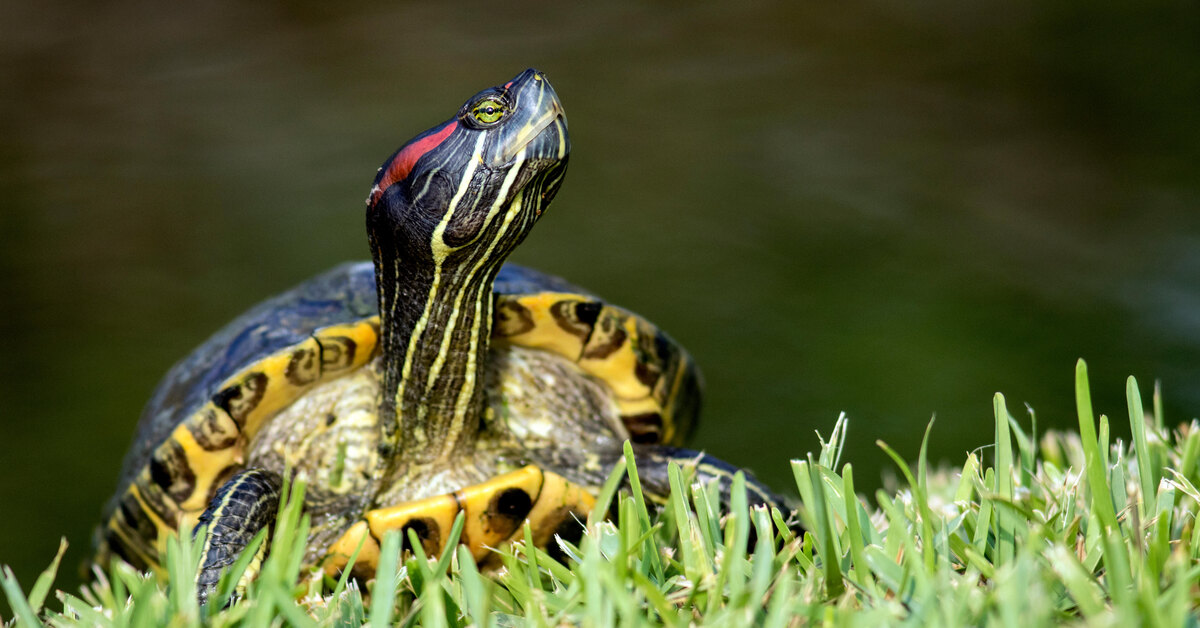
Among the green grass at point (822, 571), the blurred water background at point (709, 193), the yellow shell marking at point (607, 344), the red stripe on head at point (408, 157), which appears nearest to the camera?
the green grass at point (822, 571)

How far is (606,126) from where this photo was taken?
802 cm

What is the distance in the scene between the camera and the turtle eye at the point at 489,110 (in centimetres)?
160

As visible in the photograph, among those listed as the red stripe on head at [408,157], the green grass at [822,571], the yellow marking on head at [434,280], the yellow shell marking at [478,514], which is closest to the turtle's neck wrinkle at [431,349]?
the yellow marking on head at [434,280]

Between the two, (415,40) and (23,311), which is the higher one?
(415,40)

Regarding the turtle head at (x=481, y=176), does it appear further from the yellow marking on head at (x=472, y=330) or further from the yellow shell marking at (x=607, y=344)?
the yellow shell marking at (x=607, y=344)

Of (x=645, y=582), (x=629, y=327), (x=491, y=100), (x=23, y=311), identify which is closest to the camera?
(x=645, y=582)

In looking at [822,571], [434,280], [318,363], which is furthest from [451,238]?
[822,571]

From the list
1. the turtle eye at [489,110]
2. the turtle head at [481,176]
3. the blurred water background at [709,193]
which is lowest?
the blurred water background at [709,193]

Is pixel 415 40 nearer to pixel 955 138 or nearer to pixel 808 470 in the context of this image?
pixel 955 138

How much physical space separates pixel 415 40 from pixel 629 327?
21.0 ft

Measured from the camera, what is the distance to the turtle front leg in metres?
1.54

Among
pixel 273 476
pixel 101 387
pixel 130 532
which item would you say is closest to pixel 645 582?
pixel 273 476

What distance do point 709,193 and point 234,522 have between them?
6251 mm

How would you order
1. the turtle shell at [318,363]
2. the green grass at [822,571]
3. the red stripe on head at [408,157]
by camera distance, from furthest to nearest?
the turtle shell at [318,363], the red stripe on head at [408,157], the green grass at [822,571]
